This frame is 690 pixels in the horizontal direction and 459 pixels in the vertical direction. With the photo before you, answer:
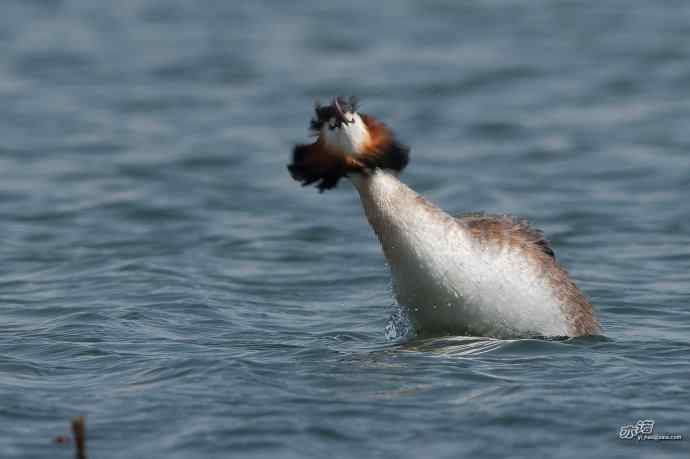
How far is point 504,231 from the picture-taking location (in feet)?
31.4

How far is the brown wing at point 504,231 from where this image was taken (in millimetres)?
9461

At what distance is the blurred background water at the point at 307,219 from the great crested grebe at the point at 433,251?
227 millimetres

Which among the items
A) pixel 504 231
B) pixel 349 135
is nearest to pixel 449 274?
pixel 504 231

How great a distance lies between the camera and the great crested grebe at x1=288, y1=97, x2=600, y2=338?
8.98 m

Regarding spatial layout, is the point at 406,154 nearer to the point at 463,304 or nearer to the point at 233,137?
the point at 463,304

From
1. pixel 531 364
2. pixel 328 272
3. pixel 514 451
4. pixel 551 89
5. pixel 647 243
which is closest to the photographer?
pixel 514 451

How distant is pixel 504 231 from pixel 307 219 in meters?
6.21

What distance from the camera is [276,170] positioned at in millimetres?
17906

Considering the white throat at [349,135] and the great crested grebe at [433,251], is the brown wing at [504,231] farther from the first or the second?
the white throat at [349,135]

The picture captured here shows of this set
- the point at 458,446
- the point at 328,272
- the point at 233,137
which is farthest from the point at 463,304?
the point at 233,137

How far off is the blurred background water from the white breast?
8.3 inches

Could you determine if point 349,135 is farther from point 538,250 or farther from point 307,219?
point 307,219

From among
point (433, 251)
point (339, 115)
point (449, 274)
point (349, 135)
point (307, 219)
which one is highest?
point (339, 115)

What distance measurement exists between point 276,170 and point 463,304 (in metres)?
8.85
